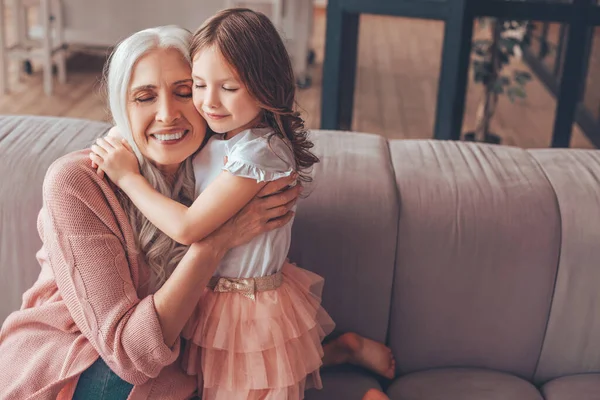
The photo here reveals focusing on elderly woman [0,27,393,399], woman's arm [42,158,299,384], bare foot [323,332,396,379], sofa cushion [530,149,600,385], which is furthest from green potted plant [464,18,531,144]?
woman's arm [42,158,299,384]

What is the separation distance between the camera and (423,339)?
A: 1823 millimetres

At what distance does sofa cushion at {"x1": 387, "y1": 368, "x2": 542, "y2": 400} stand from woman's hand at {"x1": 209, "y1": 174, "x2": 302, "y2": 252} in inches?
22.1

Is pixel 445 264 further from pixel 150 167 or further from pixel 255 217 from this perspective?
pixel 150 167

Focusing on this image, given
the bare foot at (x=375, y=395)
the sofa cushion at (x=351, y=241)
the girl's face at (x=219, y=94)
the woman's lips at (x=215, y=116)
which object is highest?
the girl's face at (x=219, y=94)

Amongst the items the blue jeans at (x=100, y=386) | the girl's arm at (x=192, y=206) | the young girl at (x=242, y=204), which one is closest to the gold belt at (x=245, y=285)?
the young girl at (x=242, y=204)

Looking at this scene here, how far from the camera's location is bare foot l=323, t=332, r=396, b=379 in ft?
5.79

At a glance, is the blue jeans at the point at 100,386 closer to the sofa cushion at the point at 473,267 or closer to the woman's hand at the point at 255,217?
the woman's hand at the point at 255,217

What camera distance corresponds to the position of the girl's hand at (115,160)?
142cm

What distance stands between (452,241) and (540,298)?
25cm

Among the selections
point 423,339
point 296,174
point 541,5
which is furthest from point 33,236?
point 541,5

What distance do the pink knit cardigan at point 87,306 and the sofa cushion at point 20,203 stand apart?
0.85 feet

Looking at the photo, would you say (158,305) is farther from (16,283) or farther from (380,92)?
(380,92)

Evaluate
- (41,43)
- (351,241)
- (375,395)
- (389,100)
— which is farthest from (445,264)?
(41,43)

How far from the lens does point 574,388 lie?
1765 millimetres
